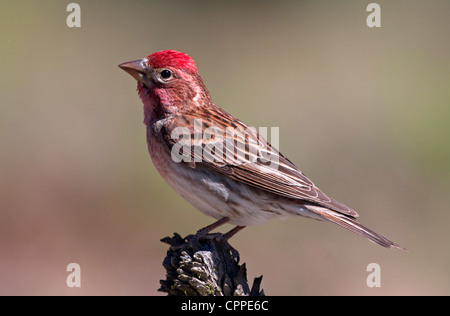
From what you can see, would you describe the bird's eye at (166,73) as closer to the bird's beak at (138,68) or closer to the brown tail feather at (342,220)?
the bird's beak at (138,68)

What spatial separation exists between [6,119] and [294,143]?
4.86m

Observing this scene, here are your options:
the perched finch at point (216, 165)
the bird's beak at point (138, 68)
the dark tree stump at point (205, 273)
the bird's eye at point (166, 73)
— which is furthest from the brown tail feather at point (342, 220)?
the bird's beak at point (138, 68)

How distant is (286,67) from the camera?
1540cm

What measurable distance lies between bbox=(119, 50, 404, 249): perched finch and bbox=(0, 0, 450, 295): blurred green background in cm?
346

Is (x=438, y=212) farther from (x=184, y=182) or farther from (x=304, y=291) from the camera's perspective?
(x=184, y=182)

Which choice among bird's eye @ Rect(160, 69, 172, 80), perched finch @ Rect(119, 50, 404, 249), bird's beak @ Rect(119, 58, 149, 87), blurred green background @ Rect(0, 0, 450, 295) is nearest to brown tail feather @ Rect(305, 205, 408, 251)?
perched finch @ Rect(119, 50, 404, 249)

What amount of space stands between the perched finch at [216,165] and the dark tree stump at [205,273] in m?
0.59

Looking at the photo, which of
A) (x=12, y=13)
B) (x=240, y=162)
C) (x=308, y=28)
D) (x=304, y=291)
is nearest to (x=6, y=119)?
(x=12, y=13)

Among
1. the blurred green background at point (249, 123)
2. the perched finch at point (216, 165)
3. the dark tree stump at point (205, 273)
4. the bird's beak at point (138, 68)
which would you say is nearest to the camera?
the dark tree stump at point (205, 273)

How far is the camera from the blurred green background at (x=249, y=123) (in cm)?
1028

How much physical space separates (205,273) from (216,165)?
58.8 inches

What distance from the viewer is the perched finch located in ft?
21.4

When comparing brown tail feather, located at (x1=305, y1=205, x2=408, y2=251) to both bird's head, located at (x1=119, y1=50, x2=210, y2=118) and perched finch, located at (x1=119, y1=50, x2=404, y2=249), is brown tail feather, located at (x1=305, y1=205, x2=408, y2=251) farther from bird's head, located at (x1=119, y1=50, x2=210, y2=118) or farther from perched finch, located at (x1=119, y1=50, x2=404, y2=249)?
bird's head, located at (x1=119, y1=50, x2=210, y2=118)

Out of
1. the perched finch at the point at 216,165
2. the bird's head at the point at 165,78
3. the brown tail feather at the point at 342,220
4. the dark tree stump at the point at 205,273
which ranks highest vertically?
the bird's head at the point at 165,78
